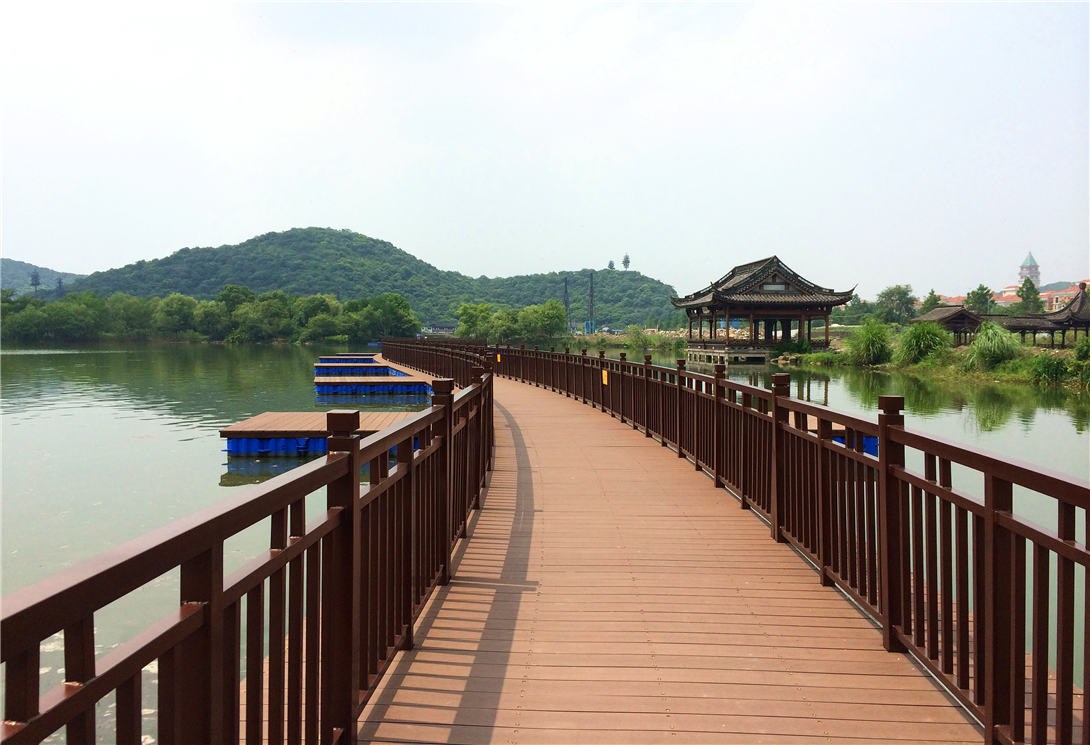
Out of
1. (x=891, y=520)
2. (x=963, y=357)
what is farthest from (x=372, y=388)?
(x=963, y=357)

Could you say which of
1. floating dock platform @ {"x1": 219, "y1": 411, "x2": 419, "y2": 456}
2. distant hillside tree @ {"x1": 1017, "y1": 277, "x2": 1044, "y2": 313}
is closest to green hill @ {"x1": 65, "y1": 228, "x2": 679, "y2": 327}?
distant hillside tree @ {"x1": 1017, "y1": 277, "x2": 1044, "y2": 313}

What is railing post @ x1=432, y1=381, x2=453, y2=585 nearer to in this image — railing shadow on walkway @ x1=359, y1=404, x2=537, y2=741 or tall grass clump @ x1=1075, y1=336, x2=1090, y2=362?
railing shadow on walkway @ x1=359, y1=404, x2=537, y2=741

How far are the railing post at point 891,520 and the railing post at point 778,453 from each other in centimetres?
147

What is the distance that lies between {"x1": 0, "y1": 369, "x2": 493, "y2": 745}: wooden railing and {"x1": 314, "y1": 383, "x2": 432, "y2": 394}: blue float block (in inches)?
838

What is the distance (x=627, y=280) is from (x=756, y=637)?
520 ft

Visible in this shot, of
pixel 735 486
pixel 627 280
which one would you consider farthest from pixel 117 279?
pixel 735 486

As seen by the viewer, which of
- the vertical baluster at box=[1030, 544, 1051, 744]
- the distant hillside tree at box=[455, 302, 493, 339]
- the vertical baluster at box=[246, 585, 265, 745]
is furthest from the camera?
the distant hillside tree at box=[455, 302, 493, 339]

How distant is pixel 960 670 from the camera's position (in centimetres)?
271

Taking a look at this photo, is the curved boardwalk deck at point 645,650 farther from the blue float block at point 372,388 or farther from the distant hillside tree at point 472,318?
the distant hillside tree at point 472,318

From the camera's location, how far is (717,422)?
22.9ft

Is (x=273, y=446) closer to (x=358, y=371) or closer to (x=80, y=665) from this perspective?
(x=80, y=665)

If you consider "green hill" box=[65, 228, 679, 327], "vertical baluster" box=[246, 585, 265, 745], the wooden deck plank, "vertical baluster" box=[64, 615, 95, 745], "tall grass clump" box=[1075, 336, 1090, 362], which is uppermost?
"green hill" box=[65, 228, 679, 327]

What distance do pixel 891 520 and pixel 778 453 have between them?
5.70 ft

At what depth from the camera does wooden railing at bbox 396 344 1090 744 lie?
84.8 inches
